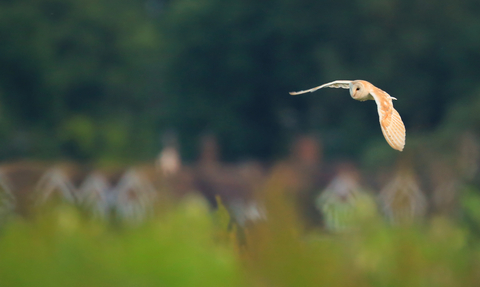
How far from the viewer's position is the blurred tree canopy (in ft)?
56.8

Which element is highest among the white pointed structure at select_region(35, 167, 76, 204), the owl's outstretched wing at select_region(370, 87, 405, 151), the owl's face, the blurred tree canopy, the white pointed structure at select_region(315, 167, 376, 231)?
the owl's face

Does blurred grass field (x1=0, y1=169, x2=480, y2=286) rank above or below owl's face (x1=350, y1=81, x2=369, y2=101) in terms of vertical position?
below

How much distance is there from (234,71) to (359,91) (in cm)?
1621

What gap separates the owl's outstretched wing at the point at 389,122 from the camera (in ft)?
9.34

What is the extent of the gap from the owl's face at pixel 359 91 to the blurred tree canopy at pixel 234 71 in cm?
1310

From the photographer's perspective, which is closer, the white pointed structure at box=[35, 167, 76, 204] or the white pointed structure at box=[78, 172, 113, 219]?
the white pointed structure at box=[35, 167, 76, 204]

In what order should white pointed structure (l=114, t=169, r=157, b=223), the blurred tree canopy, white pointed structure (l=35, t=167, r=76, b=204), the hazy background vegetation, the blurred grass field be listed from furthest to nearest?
the blurred tree canopy
the hazy background vegetation
white pointed structure (l=114, t=169, r=157, b=223)
white pointed structure (l=35, t=167, r=76, b=204)
the blurred grass field

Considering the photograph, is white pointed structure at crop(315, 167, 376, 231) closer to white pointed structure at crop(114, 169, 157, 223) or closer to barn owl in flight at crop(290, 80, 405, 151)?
white pointed structure at crop(114, 169, 157, 223)

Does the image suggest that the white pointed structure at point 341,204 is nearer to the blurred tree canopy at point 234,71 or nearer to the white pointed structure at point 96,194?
the white pointed structure at point 96,194

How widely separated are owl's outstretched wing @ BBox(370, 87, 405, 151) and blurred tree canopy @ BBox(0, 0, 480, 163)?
1312 centimetres

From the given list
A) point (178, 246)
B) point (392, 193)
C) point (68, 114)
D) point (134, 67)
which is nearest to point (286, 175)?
point (178, 246)

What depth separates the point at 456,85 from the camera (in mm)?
17641

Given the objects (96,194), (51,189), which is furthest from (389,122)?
(96,194)

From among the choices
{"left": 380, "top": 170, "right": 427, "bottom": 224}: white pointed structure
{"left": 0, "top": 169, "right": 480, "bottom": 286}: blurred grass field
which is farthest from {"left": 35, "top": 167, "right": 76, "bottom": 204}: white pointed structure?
{"left": 380, "top": 170, "right": 427, "bottom": 224}: white pointed structure
